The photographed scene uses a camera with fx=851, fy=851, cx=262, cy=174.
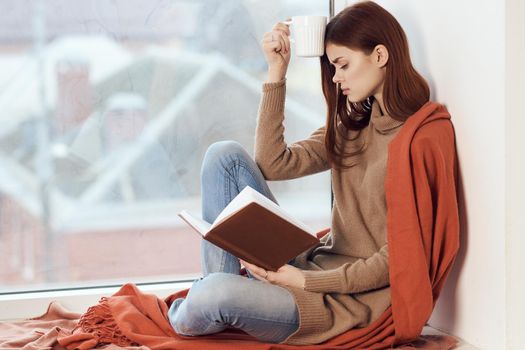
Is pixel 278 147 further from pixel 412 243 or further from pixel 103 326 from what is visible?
pixel 103 326

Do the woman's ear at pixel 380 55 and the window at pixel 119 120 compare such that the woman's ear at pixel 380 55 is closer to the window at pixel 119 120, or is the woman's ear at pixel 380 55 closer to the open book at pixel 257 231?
the open book at pixel 257 231

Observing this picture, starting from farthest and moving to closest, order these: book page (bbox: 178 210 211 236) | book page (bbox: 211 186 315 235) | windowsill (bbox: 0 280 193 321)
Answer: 1. windowsill (bbox: 0 280 193 321)
2. book page (bbox: 178 210 211 236)
3. book page (bbox: 211 186 315 235)

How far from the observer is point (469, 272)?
208 cm

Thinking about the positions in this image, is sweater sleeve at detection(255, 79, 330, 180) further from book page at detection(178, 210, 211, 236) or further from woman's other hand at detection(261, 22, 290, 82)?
book page at detection(178, 210, 211, 236)

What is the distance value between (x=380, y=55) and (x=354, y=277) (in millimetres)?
541

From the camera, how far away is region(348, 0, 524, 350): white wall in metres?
1.89

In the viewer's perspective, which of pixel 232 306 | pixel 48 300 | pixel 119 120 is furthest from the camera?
pixel 119 120

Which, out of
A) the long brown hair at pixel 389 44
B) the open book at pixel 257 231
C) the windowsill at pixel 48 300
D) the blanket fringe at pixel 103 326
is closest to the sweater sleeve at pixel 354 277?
the open book at pixel 257 231

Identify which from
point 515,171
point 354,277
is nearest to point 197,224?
point 354,277

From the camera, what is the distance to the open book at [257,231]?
5.95 ft

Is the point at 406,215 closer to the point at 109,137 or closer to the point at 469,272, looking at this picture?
the point at 469,272

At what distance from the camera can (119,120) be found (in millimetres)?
2697

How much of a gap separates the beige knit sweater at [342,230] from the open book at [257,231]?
5.6 inches

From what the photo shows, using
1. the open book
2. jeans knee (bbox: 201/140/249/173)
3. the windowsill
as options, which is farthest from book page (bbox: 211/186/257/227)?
the windowsill
